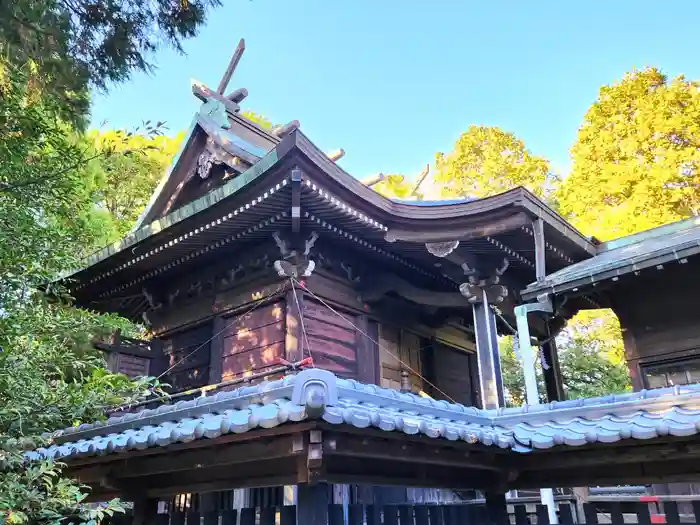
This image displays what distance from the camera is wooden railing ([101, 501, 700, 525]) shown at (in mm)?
3676

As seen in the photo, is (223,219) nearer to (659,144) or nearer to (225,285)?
(225,285)

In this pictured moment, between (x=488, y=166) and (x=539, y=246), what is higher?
(x=488, y=166)

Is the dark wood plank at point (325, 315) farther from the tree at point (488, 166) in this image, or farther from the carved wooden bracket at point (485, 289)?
the tree at point (488, 166)

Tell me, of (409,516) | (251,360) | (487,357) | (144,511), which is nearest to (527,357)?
(487,357)

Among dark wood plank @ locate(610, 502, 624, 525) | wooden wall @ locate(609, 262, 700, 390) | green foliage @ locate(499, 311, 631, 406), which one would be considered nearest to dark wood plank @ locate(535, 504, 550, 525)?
dark wood plank @ locate(610, 502, 624, 525)

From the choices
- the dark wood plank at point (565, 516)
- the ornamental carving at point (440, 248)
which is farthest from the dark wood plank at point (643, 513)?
the ornamental carving at point (440, 248)

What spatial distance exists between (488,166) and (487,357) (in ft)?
50.5

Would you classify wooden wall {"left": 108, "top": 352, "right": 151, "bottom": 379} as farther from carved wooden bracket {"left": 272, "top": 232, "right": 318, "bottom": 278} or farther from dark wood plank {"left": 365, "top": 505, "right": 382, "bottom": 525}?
dark wood plank {"left": 365, "top": 505, "right": 382, "bottom": 525}

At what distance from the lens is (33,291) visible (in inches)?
181

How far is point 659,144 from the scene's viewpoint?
49.1ft

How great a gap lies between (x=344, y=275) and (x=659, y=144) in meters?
11.5

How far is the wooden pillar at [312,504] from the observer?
3314 millimetres

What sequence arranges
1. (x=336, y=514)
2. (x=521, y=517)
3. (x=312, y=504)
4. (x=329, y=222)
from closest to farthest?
(x=312, y=504) → (x=336, y=514) → (x=521, y=517) → (x=329, y=222)

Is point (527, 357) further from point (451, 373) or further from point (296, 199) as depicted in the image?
point (451, 373)
